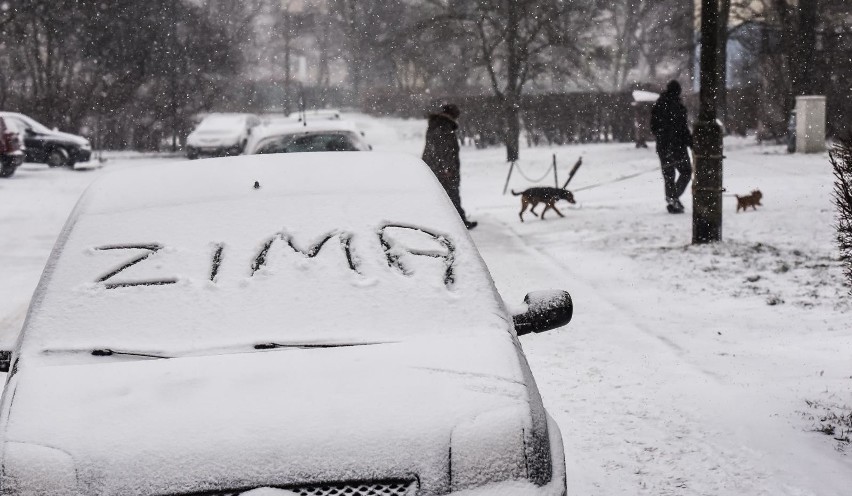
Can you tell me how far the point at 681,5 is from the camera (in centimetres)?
4297

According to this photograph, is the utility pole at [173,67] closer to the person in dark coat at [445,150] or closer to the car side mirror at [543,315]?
the person in dark coat at [445,150]

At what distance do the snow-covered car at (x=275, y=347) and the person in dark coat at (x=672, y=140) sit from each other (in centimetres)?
1083

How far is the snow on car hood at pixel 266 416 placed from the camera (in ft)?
8.95

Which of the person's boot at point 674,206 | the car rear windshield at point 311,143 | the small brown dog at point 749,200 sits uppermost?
the car rear windshield at point 311,143

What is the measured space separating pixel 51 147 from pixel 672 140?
21.5 m

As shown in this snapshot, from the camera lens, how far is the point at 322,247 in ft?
12.6

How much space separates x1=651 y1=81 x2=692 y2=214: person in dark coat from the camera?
14.7 metres

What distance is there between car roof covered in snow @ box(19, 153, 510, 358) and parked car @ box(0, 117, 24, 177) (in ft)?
78.4

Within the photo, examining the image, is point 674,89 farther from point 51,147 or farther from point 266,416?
point 51,147

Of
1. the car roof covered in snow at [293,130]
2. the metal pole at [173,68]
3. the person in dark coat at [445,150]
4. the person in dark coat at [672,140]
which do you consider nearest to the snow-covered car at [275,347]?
the car roof covered in snow at [293,130]

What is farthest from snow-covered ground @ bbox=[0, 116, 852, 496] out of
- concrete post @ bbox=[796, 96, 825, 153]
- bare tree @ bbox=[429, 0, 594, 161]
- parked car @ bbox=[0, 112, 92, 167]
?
parked car @ bbox=[0, 112, 92, 167]

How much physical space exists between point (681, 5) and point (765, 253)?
34626 mm

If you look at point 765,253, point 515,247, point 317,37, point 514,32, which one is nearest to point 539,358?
point 765,253

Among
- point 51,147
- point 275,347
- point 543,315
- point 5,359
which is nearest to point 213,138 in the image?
point 51,147
